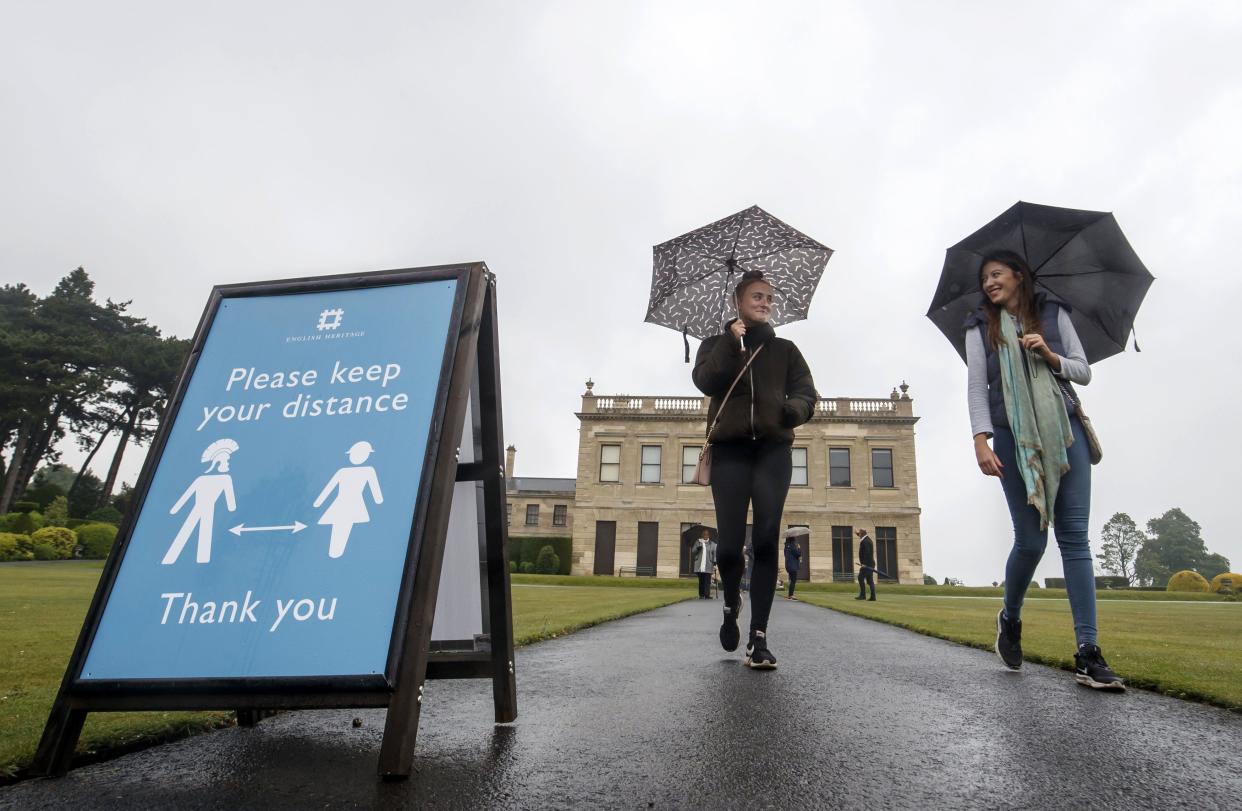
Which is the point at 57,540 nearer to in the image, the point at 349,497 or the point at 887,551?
the point at 349,497

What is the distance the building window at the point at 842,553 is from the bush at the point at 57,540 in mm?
33308

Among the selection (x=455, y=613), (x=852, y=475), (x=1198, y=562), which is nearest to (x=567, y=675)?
(x=455, y=613)

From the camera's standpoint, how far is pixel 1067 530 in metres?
3.68

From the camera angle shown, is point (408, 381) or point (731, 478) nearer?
point (408, 381)

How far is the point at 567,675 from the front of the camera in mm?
3850

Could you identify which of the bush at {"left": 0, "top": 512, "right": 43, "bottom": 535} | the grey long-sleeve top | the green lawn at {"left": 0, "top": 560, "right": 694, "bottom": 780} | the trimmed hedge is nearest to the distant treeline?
the bush at {"left": 0, "top": 512, "right": 43, "bottom": 535}

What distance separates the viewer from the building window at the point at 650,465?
39.0 m

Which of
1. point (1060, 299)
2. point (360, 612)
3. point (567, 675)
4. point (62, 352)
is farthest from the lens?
point (62, 352)

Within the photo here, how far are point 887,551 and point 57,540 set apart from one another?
36.3m

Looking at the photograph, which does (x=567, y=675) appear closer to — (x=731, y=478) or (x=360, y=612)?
(x=731, y=478)

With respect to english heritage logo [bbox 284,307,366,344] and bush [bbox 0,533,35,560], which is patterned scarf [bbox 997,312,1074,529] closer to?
english heritage logo [bbox 284,307,366,344]

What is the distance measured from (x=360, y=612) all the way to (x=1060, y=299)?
417cm

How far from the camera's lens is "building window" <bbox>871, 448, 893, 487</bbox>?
3722cm

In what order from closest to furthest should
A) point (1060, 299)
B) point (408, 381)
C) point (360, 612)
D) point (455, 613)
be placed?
point (360, 612) < point (408, 381) < point (455, 613) < point (1060, 299)
